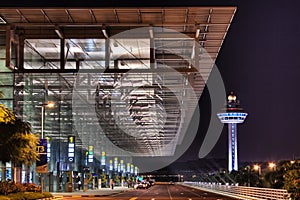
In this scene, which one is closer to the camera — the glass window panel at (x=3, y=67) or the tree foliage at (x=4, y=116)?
the tree foliage at (x=4, y=116)

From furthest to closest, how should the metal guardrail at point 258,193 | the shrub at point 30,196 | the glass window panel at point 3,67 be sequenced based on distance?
the glass window panel at point 3,67
the metal guardrail at point 258,193
the shrub at point 30,196

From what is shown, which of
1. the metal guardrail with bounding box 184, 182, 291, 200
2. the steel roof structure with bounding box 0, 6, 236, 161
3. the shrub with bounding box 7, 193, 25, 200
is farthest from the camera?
the metal guardrail with bounding box 184, 182, 291, 200

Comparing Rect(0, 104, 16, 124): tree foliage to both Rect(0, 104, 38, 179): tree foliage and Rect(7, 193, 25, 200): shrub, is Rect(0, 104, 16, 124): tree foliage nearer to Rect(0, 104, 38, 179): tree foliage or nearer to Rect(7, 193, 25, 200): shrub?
Rect(0, 104, 38, 179): tree foliage

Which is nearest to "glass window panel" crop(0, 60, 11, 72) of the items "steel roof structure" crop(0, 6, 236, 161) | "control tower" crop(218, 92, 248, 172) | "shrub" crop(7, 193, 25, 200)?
"steel roof structure" crop(0, 6, 236, 161)

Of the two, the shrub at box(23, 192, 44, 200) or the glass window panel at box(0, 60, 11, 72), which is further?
the glass window panel at box(0, 60, 11, 72)

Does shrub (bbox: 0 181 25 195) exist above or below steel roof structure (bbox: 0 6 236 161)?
below

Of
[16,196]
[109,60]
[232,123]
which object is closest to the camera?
[16,196]

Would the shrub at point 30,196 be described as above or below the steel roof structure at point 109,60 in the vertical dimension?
below

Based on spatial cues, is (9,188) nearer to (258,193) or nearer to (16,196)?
(16,196)

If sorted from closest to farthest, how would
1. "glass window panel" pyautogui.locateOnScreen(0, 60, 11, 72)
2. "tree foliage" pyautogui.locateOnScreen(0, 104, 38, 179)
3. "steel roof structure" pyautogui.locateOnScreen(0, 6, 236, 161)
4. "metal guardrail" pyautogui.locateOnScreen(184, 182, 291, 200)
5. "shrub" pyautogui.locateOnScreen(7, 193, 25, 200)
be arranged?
→ "shrub" pyautogui.locateOnScreen(7, 193, 25, 200), "steel roof structure" pyautogui.locateOnScreen(0, 6, 236, 161), "tree foliage" pyautogui.locateOnScreen(0, 104, 38, 179), "metal guardrail" pyautogui.locateOnScreen(184, 182, 291, 200), "glass window panel" pyautogui.locateOnScreen(0, 60, 11, 72)

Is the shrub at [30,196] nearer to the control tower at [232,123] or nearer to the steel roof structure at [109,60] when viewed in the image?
the steel roof structure at [109,60]

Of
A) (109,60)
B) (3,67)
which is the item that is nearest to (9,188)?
(109,60)

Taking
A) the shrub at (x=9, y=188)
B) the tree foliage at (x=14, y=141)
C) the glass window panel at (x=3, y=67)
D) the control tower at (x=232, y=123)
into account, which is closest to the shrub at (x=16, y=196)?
the shrub at (x=9, y=188)

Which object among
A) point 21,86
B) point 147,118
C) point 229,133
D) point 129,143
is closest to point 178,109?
point 147,118
